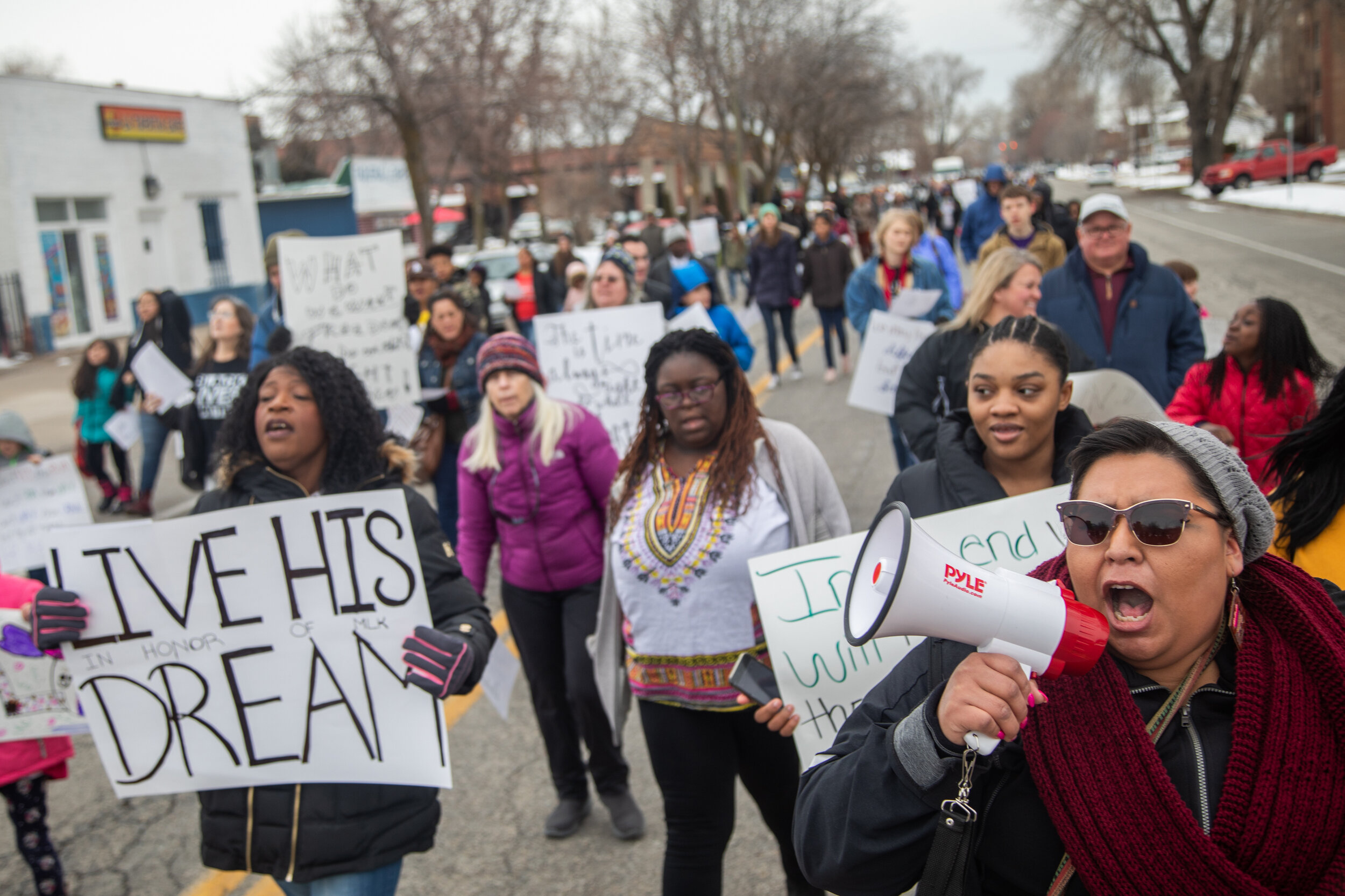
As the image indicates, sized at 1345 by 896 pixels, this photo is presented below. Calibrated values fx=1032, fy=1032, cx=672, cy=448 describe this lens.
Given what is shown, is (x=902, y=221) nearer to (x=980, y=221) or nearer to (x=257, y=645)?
(x=980, y=221)

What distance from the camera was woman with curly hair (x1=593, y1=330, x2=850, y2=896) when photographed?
9.12 ft

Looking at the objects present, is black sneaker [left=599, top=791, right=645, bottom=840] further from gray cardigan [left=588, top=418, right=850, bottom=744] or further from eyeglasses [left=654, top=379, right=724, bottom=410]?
eyeglasses [left=654, top=379, right=724, bottom=410]

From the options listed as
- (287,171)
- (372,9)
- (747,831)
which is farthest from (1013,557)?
(287,171)

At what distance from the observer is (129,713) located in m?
2.70

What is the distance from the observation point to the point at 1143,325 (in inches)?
179

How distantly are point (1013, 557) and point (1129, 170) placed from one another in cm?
9254

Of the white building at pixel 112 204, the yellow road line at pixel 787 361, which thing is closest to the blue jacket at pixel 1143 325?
the yellow road line at pixel 787 361

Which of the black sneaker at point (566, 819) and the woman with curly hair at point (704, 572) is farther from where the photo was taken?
the black sneaker at point (566, 819)

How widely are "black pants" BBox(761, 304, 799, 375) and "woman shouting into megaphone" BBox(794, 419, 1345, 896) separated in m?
10.1

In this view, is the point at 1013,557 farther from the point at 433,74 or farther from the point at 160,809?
the point at 433,74

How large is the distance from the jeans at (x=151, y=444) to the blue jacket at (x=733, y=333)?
462cm

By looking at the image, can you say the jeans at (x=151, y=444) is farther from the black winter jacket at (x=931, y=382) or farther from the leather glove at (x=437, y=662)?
the leather glove at (x=437, y=662)

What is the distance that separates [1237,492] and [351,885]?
6.91ft

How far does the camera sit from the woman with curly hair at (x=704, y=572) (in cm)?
278
